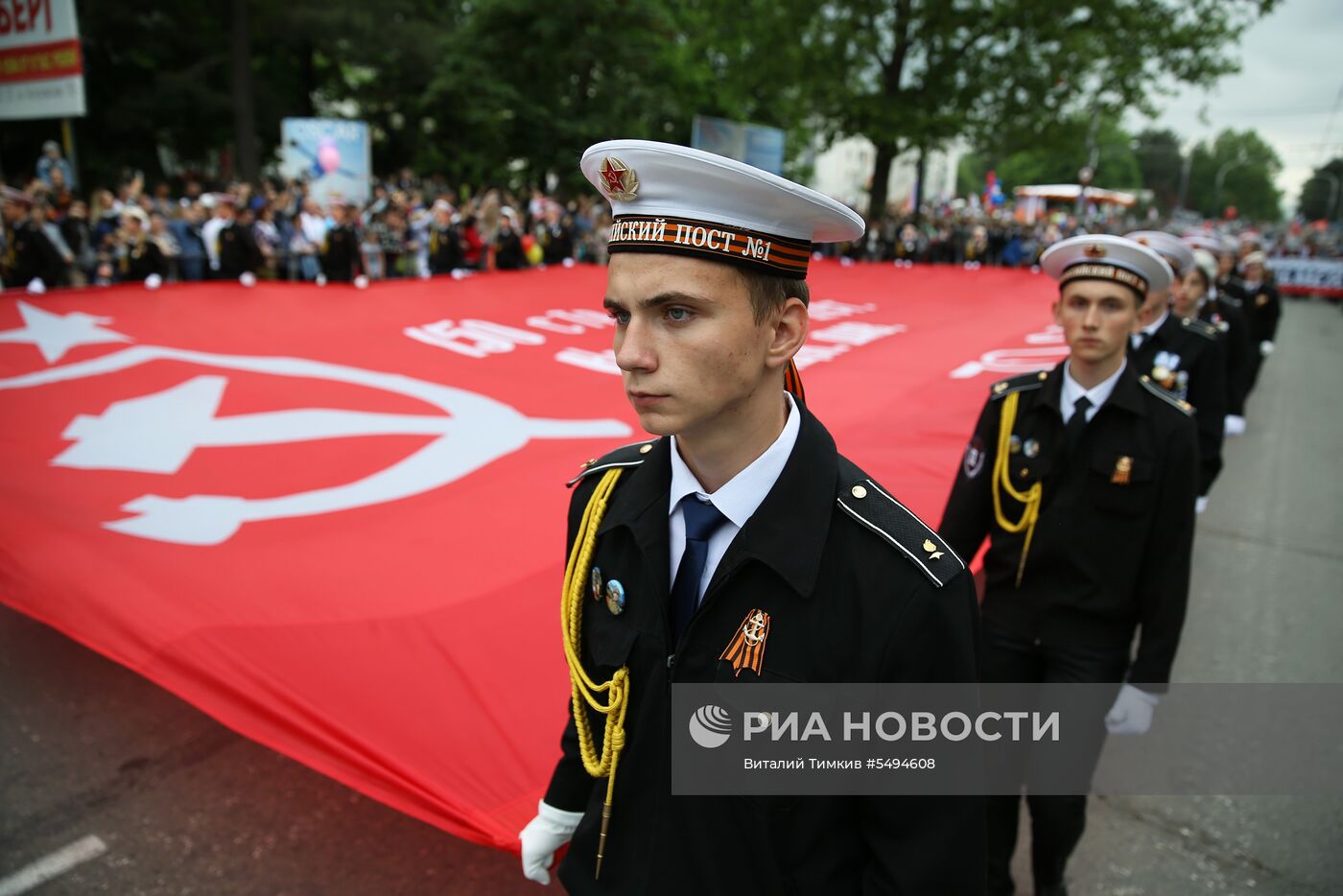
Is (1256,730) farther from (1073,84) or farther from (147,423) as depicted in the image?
(1073,84)

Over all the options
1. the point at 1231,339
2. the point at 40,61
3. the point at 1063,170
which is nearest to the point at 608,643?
the point at 1231,339

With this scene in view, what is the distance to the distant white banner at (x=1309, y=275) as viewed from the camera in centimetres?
3121

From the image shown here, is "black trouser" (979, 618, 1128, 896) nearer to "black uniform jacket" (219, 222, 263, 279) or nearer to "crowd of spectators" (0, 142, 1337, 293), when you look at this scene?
"crowd of spectators" (0, 142, 1337, 293)

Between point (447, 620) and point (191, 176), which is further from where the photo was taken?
point (191, 176)

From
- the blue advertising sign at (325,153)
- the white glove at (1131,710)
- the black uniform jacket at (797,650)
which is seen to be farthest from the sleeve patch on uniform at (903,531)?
the blue advertising sign at (325,153)

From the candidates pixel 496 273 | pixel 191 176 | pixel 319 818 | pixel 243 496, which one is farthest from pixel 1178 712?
pixel 191 176

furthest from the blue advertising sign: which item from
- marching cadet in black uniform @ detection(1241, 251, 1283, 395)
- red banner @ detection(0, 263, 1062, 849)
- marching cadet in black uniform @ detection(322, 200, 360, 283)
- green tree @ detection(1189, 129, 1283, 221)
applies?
green tree @ detection(1189, 129, 1283, 221)

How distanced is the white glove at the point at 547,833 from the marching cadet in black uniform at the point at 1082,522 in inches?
61.6

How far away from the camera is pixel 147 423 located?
5180mm

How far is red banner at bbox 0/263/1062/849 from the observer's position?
2764mm

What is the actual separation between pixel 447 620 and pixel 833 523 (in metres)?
2.05

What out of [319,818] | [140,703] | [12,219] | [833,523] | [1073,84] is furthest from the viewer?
[1073,84]

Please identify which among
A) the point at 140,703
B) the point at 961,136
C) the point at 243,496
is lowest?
the point at 140,703

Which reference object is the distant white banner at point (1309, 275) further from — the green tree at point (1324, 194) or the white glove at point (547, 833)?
the green tree at point (1324, 194)
